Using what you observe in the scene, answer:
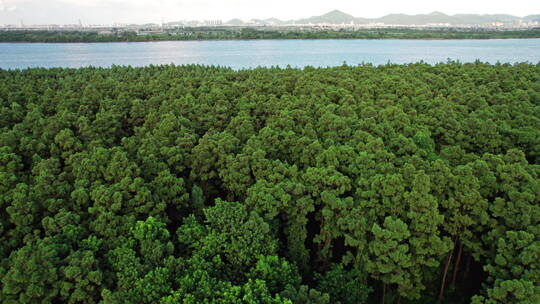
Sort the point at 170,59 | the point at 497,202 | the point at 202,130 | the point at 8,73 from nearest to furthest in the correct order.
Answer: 1. the point at 497,202
2. the point at 202,130
3. the point at 8,73
4. the point at 170,59

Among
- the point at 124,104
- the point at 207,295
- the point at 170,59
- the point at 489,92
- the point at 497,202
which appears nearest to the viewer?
the point at 207,295

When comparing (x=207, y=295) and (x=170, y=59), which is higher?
(x=170, y=59)


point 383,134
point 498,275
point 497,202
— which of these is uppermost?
point 383,134

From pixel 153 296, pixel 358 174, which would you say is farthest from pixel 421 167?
pixel 153 296

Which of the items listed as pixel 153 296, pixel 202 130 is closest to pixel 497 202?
pixel 153 296

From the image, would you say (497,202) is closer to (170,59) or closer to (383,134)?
(383,134)

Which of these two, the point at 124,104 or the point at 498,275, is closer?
the point at 498,275

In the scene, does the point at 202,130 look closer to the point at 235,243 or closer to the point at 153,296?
the point at 235,243
